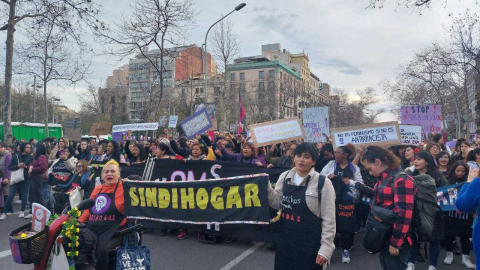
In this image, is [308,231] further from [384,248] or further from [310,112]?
[310,112]

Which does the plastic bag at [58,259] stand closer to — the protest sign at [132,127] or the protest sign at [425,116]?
the protest sign at [132,127]

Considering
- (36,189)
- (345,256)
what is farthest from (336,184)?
(36,189)

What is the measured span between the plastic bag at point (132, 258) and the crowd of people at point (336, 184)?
824 millimetres

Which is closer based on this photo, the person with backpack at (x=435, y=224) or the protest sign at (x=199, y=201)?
the protest sign at (x=199, y=201)

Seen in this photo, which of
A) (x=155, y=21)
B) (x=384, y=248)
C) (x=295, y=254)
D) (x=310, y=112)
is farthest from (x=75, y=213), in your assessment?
(x=155, y=21)

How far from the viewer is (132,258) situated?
12.1 ft

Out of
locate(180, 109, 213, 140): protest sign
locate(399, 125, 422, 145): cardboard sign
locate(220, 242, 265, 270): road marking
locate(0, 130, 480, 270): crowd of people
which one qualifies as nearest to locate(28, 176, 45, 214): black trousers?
locate(0, 130, 480, 270): crowd of people

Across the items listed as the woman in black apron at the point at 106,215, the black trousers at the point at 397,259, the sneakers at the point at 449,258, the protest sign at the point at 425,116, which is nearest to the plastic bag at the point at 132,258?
the woman in black apron at the point at 106,215

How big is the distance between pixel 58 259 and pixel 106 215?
89 cm

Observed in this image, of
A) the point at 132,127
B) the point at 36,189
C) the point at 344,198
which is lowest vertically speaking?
the point at 36,189

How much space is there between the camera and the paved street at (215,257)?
5.37 meters

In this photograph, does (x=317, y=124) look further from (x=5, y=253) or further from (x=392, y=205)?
(x=5, y=253)

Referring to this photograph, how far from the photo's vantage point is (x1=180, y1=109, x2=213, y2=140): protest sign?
10094 mm

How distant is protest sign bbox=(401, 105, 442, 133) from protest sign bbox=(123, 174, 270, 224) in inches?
391
